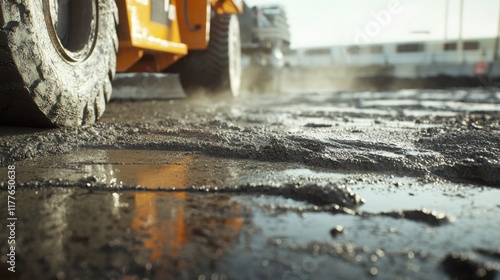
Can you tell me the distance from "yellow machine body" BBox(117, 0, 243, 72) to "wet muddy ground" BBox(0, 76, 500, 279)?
1110mm

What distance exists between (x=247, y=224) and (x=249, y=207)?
0.43ft

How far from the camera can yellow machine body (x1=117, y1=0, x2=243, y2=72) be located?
2.94m

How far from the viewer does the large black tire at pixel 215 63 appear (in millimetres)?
5250

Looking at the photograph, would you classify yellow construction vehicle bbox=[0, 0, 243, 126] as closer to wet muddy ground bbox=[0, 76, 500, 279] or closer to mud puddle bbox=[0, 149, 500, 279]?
wet muddy ground bbox=[0, 76, 500, 279]

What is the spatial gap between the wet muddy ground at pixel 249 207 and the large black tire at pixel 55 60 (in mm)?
125

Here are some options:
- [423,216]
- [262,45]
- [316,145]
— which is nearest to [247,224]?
[423,216]

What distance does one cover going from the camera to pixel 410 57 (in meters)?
19.4

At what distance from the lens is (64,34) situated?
7.77 ft

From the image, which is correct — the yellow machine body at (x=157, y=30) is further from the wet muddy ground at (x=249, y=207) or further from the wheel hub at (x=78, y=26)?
the wet muddy ground at (x=249, y=207)

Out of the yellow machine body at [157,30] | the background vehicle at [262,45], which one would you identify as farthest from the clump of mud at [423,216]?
the background vehicle at [262,45]

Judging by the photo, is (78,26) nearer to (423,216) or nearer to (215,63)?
(423,216)

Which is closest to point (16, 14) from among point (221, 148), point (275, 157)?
point (221, 148)

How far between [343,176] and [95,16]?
1.75 meters

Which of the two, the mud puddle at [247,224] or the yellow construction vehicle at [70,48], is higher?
the yellow construction vehicle at [70,48]
